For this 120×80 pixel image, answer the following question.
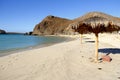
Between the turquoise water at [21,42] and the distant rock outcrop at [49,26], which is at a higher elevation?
the distant rock outcrop at [49,26]

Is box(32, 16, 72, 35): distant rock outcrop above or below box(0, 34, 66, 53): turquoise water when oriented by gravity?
above

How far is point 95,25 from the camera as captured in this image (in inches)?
408

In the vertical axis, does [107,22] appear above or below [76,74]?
above

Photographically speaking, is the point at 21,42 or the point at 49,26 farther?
the point at 49,26

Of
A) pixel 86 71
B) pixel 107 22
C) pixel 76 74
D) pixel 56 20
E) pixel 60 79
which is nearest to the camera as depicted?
pixel 60 79

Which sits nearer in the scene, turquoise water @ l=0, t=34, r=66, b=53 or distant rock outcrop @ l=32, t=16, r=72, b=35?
turquoise water @ l=0, t=34, r=66, b=53

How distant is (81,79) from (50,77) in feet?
3.74

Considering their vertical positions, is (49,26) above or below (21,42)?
above

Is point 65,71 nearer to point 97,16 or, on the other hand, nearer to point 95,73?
point 95,73

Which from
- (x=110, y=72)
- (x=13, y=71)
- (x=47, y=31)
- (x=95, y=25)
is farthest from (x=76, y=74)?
(x=47, y=31)

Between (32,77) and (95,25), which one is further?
(95,25)

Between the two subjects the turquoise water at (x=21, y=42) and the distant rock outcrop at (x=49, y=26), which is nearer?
the turquoise water at (x=21, y=42)

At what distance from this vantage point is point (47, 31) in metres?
175

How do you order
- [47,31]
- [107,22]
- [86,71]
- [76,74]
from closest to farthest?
[76,74]
[86,71]
[107,22]
[47,31]
